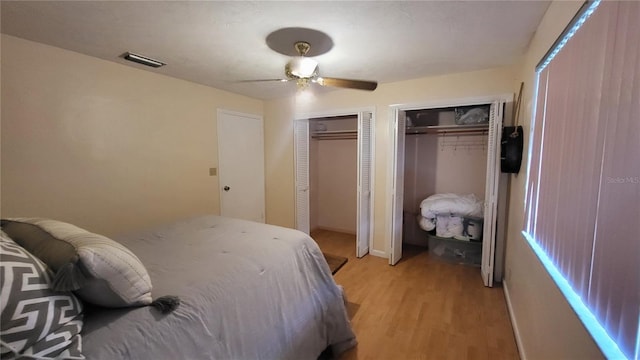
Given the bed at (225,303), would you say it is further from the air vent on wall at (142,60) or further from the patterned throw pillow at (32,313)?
the air vent on wall at (142,60)

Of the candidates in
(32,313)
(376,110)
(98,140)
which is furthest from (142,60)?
(376,110)

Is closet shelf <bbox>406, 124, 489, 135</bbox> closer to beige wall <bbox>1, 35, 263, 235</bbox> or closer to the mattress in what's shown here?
the mattress

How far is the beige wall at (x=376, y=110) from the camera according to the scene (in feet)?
9.20

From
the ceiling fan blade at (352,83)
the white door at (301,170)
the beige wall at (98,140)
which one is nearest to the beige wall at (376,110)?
the white door at (301,170)

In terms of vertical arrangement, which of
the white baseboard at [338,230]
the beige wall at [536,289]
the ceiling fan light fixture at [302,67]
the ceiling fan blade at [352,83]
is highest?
the ceiling fan light fixture at [302,67]

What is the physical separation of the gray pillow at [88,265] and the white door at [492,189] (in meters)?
2.94

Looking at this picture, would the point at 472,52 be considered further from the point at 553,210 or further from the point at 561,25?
the point at 553,210

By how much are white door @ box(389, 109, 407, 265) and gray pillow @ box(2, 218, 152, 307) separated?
2.70m

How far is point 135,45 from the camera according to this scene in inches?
85.0

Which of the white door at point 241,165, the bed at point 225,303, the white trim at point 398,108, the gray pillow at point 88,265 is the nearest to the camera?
the gray pillow at point 88,265

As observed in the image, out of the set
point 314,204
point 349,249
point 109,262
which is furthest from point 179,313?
point 314,204

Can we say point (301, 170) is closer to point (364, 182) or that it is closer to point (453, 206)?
point (364, 182)

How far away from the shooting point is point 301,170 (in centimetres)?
409

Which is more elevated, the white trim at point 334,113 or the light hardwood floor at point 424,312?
the white trim at point 334,113
